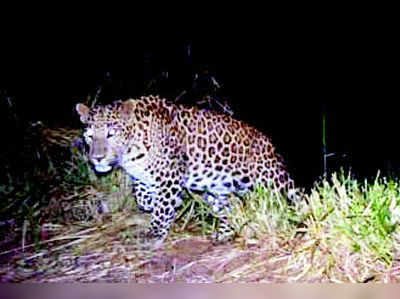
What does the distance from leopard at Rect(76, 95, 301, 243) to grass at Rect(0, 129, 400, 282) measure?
4 centimetres

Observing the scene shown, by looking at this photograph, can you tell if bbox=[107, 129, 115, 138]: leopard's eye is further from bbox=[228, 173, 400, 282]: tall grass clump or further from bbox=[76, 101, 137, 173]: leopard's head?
bbox=[228, 173, 400, 282]: tall grass clump

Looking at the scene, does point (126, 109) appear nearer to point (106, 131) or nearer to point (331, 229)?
point (106, 131)

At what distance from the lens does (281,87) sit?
2711 mm

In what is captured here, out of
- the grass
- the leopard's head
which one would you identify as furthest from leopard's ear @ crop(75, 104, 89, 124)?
the grass

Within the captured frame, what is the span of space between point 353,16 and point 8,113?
118 cm

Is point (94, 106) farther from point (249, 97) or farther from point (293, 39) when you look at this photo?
point (293, 39)

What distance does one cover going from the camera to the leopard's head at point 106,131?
255 cm

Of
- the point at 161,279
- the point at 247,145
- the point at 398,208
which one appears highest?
the point at 247,145

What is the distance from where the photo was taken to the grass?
244cm

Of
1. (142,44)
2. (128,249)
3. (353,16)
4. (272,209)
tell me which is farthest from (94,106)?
(353,16)

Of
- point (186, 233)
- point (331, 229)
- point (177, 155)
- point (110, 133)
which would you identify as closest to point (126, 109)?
point (110, 133)

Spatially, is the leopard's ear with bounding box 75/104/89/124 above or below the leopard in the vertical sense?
above

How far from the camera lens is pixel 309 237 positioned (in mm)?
2480

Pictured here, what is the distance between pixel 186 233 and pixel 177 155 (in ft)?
0.86
